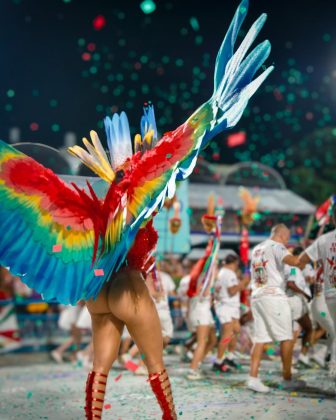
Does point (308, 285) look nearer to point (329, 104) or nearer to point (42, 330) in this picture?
point (42, 330)

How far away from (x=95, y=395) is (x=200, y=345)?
16.9 ft

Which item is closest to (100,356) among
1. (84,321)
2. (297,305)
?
(297,305)

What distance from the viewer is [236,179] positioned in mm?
25766

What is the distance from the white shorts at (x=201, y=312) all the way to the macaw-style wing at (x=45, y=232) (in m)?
5.71

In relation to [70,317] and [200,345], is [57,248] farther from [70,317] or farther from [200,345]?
[70,317]

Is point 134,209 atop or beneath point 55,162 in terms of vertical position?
beneath

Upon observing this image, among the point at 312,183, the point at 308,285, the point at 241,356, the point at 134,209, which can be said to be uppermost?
the point at 312,183

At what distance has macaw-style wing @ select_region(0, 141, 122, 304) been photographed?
445cm

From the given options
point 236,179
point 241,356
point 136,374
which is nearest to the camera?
point 136,374

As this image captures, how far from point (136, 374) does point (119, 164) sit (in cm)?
573

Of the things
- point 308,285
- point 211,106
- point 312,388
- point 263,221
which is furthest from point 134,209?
point 263,221

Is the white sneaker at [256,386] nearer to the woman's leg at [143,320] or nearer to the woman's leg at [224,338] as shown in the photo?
the woman's leg at [224,338]

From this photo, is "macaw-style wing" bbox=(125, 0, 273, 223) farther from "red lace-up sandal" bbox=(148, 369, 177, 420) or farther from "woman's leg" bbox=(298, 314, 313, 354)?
"woman's leg" bbox=(298, 314, 313, 354)

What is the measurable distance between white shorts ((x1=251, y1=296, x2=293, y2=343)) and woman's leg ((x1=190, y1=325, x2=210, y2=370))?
1679 millimetres
